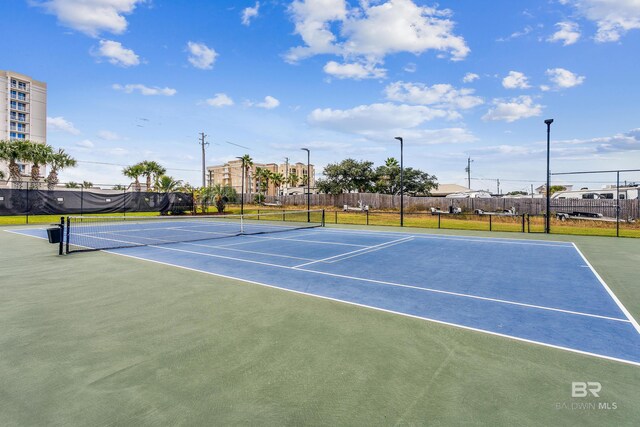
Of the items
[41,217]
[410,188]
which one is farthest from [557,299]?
[410,188]

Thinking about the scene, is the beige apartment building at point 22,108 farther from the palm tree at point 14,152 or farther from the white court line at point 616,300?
the white court line at point 616,300

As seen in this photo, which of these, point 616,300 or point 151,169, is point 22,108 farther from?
point 616,300

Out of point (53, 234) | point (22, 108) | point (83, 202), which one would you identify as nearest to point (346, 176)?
point (83, 202)

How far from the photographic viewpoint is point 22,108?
7650 cm

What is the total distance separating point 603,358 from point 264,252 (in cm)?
958

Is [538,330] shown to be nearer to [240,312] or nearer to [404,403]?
[404,403]

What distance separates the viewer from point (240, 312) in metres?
5.41

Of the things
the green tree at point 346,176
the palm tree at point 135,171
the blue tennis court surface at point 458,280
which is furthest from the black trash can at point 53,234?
the palm tree at point 135,171

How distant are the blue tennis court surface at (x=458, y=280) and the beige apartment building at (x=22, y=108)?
279 feet

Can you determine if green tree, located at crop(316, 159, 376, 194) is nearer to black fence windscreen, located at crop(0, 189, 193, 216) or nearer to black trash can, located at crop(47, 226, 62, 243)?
black fence windscreen, located at crop(0, 189, 193, 216)

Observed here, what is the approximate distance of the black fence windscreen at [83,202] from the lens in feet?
86.9

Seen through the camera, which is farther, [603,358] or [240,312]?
[240,312]

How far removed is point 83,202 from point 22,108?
235 feet

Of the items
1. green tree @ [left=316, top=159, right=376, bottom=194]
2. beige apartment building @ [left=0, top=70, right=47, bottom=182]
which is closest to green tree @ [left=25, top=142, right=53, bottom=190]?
beige apartment building @ [left=0, top=70, right=47, bottom=182]
